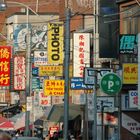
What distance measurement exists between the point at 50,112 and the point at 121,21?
978 cm

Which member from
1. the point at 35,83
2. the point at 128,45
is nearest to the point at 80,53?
the point at 35,83

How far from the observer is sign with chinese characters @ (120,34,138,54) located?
2772 cm

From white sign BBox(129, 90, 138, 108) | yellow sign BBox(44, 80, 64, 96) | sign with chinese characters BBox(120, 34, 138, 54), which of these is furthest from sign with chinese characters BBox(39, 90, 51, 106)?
white sign BBox(129, 90, 138, 108)

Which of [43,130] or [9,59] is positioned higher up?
[9,59]

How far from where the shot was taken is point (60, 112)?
39.5m

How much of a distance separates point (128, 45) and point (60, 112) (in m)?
12.6

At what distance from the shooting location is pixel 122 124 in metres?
28.8

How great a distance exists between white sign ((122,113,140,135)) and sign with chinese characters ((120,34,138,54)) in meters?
3.11

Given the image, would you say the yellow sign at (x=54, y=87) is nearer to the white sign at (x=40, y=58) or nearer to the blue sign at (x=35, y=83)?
the white sign at (x=40, y=58)

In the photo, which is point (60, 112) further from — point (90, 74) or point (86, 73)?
point (90, 74)

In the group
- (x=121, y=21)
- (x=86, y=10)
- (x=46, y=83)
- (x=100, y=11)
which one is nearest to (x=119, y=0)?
(x=121, y=21)

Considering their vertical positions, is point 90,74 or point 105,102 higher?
point 90,74

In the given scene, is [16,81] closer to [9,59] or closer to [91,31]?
[9,59]

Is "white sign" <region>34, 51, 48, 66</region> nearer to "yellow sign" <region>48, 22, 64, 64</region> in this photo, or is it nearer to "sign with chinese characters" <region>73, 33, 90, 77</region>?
"sign with chinese characters" <region>73, 33, 90, 77</region>
